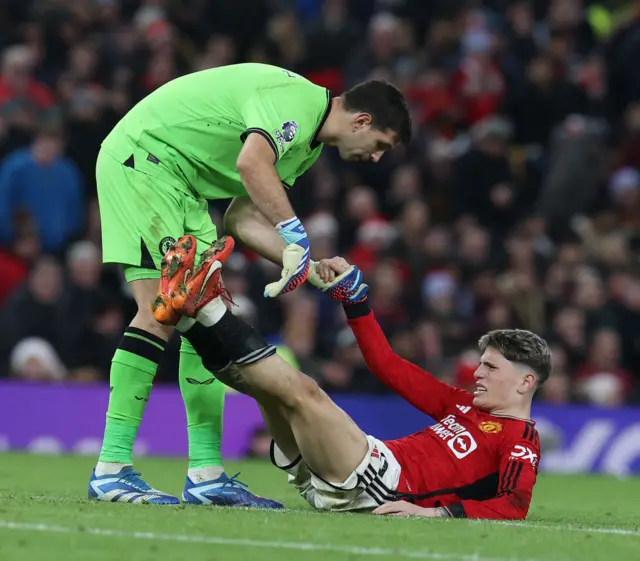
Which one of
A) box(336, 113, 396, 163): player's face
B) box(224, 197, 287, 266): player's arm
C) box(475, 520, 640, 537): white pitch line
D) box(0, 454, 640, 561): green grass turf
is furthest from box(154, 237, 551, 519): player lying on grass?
box(336, 113, 396, 163): player's face

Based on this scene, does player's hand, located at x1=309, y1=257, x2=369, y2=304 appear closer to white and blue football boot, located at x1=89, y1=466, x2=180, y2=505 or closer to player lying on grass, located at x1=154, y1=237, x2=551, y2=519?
player lying on grass, located at x1=154, y1=237, x2=551, y2=519

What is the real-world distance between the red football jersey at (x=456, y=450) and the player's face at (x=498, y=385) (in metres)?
0.07

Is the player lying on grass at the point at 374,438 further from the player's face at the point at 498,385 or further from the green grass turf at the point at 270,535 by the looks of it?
the green grass turf at the point at 270,535

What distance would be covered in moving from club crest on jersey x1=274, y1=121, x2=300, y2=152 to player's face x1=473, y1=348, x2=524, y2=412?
4.52 feet

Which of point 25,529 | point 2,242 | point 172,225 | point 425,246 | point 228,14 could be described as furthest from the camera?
point 228,14

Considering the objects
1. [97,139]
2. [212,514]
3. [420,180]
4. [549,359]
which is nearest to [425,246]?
[420,180]

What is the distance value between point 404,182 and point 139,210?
302 inches

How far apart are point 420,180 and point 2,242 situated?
14.0ft

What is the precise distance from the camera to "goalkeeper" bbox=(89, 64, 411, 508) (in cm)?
619

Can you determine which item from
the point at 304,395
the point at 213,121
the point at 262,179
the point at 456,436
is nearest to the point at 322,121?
the point at 213,121

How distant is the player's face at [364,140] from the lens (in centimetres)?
645

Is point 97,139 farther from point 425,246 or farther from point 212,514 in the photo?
point 212,514

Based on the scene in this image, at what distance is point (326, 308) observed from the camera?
1272cm

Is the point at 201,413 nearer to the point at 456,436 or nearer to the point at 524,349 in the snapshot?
the point at 456,436
